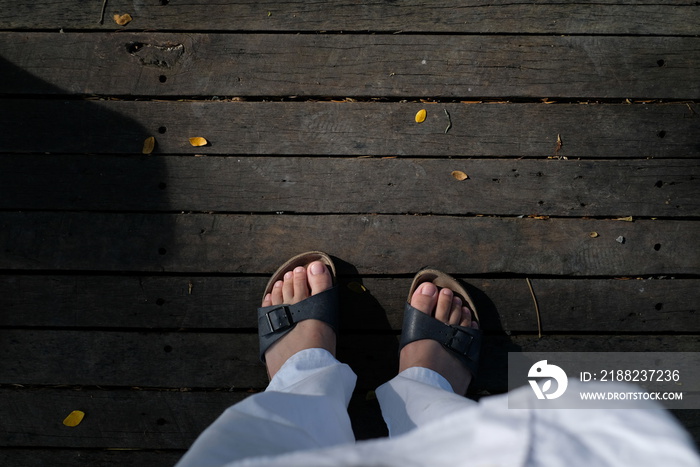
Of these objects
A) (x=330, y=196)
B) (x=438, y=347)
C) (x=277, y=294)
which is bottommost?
(x=438, y=347)

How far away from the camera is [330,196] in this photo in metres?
1.88

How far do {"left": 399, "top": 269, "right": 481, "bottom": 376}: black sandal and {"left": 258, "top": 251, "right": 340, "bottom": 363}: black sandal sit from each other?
283mm

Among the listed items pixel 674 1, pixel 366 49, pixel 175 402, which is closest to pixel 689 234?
pixel 674 1

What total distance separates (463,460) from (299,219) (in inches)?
47.9

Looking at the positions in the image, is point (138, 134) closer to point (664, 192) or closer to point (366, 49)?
point (366, 49)

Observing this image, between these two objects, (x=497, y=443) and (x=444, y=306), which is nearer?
(x=497, y=443)

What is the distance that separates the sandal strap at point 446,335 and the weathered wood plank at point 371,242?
0.65 feet

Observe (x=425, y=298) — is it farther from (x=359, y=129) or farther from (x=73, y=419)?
(x=73, y=419)

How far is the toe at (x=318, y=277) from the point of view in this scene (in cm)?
184

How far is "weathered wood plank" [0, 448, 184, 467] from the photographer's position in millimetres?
1869

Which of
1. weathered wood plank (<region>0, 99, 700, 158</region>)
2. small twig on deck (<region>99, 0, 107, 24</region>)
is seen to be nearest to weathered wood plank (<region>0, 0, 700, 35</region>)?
small twig on deck (<region>99, 0, 107, 24</region>)

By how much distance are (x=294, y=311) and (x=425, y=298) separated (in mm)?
512

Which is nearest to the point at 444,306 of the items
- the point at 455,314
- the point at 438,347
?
the point at 455,314

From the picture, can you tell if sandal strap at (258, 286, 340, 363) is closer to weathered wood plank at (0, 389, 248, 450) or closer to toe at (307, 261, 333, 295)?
toe at (307, 261, 333, 295)
